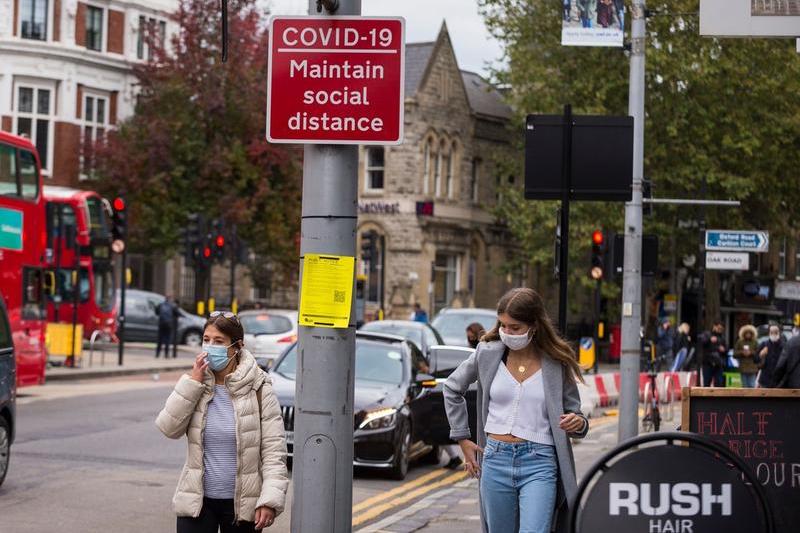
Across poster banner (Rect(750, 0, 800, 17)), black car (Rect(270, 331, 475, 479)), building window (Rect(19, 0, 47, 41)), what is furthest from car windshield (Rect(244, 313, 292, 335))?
poster banner (Rect(750, 0, 800, 17))

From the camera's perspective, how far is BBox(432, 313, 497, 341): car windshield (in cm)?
3188

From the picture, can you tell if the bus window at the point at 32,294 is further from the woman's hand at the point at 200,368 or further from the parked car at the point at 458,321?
the woman's hand at the point at 200,368

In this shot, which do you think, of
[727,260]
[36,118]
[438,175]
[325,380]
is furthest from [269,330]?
[325,380]

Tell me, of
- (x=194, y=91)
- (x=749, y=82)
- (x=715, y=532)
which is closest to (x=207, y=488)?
(x=715, y=532)

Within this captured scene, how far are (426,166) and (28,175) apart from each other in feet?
115

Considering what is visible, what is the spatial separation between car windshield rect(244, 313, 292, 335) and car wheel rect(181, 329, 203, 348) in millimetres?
12926

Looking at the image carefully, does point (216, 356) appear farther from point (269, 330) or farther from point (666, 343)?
point (666, 343)

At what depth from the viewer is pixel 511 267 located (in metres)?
59.4

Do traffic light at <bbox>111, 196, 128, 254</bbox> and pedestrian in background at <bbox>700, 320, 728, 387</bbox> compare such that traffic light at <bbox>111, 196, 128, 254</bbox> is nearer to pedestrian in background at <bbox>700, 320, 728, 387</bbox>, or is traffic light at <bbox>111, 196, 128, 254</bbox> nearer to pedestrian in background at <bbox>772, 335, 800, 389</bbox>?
pedestrian in background at <bbox>700, 320, 728, 387</bbox>

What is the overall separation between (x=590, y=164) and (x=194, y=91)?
4079cm

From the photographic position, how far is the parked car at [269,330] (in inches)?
1337

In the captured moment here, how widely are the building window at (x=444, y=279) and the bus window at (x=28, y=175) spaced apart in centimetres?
3473

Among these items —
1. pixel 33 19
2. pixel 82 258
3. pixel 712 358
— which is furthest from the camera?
pixel 33 19

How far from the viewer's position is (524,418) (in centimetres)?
669
